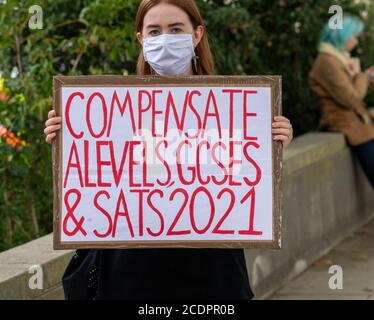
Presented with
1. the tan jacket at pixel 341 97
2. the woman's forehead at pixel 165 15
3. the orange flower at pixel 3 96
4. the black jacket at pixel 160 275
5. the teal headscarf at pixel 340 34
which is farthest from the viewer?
the teal headscarf at pixel 340 34

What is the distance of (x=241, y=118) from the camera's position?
11.1 ft

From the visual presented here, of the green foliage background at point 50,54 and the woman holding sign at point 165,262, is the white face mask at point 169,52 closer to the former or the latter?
the woman holding sign at point 165,262

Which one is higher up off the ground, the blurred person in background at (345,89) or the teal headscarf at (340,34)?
the teal headscarf at (340,34)

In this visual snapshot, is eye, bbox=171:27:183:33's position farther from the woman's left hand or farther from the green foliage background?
the green foliage background

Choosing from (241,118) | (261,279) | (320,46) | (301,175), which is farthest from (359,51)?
(241,118)

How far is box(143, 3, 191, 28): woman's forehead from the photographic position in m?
3.37

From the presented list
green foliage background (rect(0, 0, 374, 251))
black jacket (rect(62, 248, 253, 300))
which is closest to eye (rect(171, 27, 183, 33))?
black jacket (rect(62, 248, 253, 300))

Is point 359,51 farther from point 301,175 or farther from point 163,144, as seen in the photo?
point 163,144

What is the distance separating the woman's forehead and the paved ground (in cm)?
301

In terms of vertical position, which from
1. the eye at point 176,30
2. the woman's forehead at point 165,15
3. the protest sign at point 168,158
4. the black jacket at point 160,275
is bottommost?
the black jacket at point 160,275

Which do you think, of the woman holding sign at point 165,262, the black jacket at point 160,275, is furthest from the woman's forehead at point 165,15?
the black jacket at point 160,275

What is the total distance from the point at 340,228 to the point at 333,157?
0.55 meters

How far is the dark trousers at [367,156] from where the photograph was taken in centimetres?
800

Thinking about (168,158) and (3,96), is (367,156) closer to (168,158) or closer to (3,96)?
(3,96)
